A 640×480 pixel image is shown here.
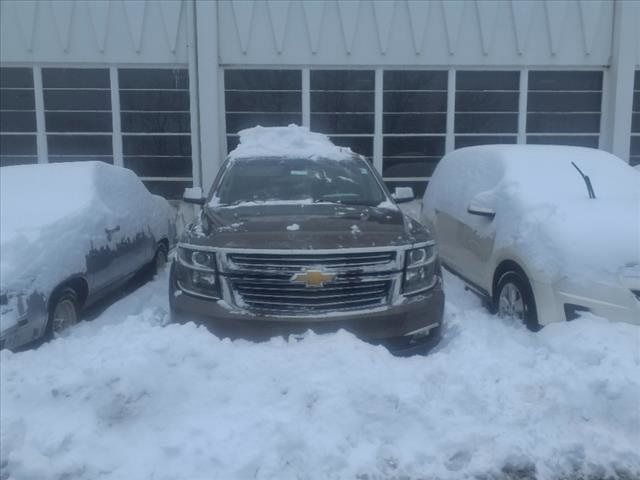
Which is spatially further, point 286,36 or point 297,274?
point 286,36

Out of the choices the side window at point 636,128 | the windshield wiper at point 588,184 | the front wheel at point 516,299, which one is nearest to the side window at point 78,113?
the front wheel at point 516,299

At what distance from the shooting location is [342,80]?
38.7 ft

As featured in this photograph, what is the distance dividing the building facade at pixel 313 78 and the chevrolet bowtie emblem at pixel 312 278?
7305 mm

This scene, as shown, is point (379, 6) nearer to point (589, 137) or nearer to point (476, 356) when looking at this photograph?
point (589, 137)

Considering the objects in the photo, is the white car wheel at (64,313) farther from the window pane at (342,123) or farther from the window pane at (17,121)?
the window pane at (17,121)

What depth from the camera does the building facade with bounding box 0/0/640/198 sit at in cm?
1139

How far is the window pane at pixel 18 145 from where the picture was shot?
12.1 metres

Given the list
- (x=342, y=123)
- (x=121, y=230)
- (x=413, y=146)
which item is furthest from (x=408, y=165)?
(x=121, y=230)

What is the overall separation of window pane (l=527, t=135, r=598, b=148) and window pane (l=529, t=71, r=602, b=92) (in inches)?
33.0

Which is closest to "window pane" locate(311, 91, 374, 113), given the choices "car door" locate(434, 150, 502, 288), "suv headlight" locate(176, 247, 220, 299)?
"car door" locate(434, 150, 502, 288)

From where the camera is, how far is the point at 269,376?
13.6ft

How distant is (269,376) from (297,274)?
0.76m

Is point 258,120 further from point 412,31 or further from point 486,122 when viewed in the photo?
point 486,122

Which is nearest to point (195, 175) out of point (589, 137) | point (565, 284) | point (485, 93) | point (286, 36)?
point (286, 36)
